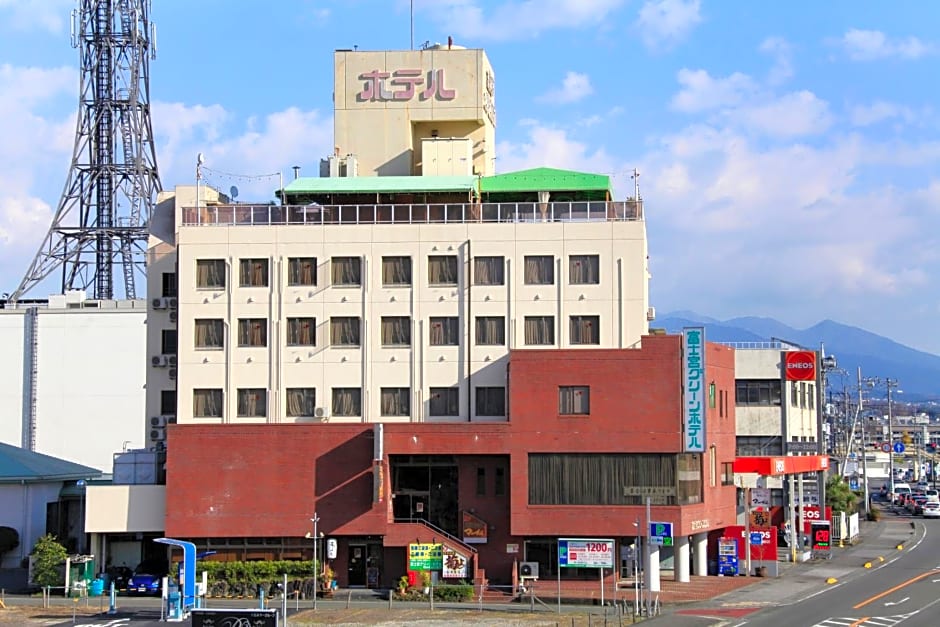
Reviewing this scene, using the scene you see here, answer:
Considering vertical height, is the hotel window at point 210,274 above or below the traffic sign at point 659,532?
above

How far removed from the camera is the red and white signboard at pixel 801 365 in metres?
102

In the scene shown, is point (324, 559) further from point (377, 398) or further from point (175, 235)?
point (175, 235)

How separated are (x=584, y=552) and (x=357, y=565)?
41.8 feet

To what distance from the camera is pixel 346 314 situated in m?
74.4

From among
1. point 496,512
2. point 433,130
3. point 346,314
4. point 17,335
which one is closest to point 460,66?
point 433,130

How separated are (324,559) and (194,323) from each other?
51.3ft

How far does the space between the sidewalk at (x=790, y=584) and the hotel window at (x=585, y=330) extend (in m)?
15.2

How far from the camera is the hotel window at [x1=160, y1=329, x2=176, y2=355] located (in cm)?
7938

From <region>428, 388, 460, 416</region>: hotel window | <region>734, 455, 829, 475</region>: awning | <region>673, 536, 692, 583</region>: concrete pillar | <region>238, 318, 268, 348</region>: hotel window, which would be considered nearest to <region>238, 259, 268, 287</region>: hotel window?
<region>238, 318, 268, 348</region>: hotel window

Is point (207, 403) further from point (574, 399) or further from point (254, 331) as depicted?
point (574, 399)

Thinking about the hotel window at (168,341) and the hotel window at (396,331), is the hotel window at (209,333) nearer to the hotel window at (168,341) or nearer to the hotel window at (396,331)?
the hotel window at (168,341)

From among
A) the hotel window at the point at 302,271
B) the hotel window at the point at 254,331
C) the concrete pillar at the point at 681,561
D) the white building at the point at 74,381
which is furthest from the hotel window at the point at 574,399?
the white building at the point at 74,381

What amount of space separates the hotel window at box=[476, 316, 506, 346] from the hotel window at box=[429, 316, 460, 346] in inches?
48.9

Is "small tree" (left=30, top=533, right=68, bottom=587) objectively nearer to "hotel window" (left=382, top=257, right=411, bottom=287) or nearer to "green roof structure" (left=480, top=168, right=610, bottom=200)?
"hotel window" (left=382, top=257, right=411, bottom=287)
